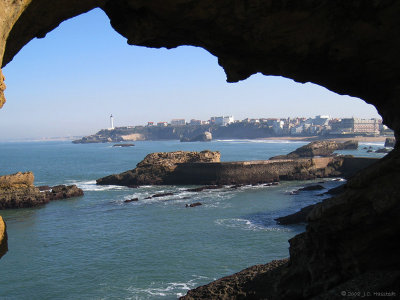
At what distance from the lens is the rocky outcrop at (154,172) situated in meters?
52.6

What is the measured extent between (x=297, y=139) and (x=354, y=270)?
180m

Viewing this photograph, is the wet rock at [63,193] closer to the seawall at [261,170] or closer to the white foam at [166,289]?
the seawall at [261,170]

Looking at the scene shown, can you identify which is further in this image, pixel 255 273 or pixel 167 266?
pixel 167 266

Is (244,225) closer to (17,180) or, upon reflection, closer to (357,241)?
(357,241)

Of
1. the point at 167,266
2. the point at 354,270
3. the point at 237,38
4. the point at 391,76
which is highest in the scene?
the point at 237,38

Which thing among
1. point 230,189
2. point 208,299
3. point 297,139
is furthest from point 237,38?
point 297,139

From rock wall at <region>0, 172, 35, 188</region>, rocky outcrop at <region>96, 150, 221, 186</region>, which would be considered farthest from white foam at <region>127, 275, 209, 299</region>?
rocky outcrop at <region>96, 150, 221, 186</region>

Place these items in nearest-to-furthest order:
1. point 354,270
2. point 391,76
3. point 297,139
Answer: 1. point 354,270
2. point 391,76
3. point 297,139

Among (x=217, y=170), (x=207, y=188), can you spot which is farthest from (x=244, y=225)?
(x=217, y=170)

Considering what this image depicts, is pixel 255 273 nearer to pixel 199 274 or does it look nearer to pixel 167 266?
pixel 199 274

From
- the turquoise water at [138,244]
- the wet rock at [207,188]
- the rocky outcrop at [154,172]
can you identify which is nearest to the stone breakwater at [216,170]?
the rocky outcrop at [154,172]

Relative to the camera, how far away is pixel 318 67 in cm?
1170

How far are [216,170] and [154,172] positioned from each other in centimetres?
835

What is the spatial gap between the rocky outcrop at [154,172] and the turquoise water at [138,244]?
11.6 m
